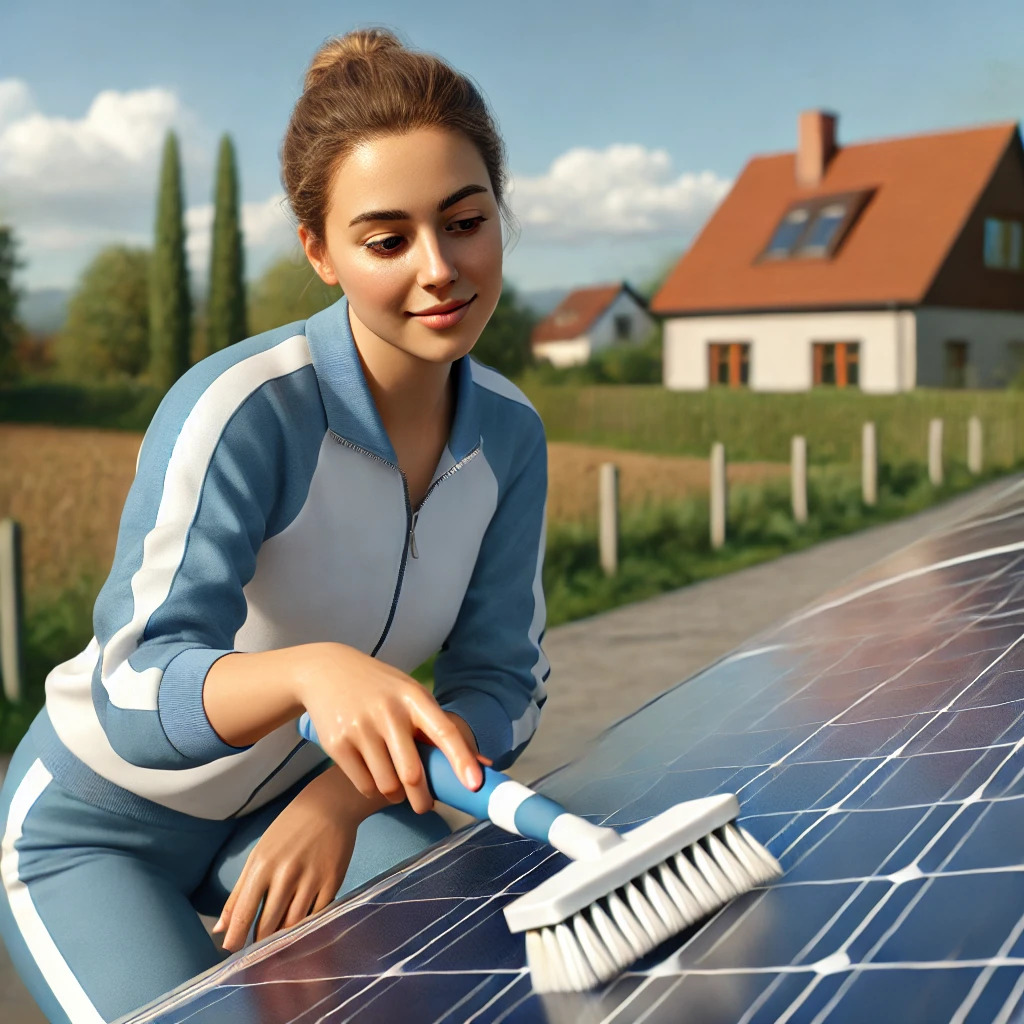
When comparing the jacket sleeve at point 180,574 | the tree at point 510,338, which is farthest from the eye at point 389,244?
the tree at point 510,338

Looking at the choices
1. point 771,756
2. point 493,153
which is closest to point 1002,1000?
point 771,756

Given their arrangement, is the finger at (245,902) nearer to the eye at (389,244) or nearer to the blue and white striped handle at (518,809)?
the blue and white striped handle at (518,809)

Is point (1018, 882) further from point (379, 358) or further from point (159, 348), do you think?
point (159, 348)

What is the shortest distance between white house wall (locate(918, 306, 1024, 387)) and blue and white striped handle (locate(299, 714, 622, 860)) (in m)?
29.0

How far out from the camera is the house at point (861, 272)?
29.0 meters

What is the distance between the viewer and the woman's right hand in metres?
1.23

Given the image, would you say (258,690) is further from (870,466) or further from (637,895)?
(870,466)

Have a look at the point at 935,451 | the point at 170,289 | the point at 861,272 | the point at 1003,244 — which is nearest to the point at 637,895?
the point at 935,451

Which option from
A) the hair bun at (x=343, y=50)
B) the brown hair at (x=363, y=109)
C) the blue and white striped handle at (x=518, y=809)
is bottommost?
the blue and white striped handle at (x=518, y=809)

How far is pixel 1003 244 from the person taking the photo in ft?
103

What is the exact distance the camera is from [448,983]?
3.27 feet

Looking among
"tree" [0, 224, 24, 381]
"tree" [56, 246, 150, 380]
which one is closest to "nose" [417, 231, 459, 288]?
"tree" [0, 224, 24, 381]

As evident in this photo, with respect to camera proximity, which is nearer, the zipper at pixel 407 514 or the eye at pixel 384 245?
the eye at pixel 384 245

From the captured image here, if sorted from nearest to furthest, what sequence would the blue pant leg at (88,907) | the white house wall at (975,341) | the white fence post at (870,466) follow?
1. the blue pant leg at (88,907)
2. the white fence post at (870,466)
3. the white house wall at (975,341)
